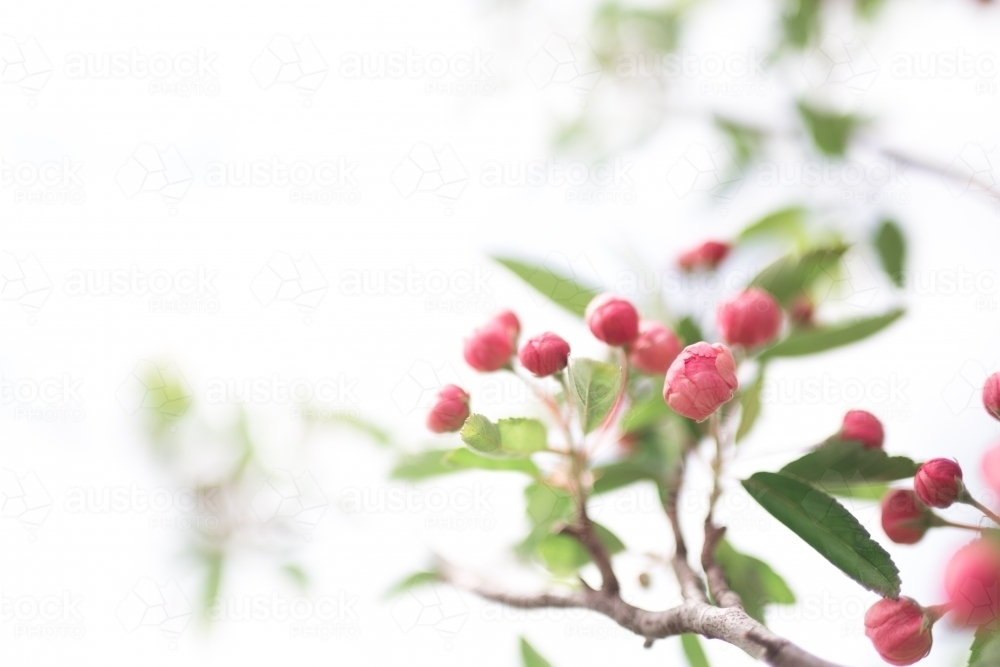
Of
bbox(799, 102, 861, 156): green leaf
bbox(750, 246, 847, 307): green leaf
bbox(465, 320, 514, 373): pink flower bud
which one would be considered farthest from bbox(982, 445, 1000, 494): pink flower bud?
bbox(799, 102, 861, 156): green leaf

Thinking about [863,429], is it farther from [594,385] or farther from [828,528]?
[594,385]

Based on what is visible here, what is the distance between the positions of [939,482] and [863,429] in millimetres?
141

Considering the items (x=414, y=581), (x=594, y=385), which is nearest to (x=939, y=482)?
(x=594, y=385)

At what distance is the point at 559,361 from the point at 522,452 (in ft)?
0.42

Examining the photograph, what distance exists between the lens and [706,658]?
129 centimetres

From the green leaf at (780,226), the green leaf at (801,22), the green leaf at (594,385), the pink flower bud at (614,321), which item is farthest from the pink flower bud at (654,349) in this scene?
the green leaf at (801,22)

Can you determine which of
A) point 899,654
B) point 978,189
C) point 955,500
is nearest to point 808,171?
point 978,189

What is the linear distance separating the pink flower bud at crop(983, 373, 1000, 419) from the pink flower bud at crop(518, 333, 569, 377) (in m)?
0.49

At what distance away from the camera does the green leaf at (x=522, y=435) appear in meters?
1.04

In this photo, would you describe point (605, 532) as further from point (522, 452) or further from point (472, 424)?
point (472, 424)

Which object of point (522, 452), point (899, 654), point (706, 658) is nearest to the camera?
point (899, 654)

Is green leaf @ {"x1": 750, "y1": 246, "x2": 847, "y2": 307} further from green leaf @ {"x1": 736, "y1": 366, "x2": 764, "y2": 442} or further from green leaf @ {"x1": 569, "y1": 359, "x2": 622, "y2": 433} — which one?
green leaf @ {"x1": 569, "y1": 359, "x2": 622, "y2": 433}

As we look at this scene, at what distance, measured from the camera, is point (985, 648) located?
83cm

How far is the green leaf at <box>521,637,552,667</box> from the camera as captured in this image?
4.28 ft
